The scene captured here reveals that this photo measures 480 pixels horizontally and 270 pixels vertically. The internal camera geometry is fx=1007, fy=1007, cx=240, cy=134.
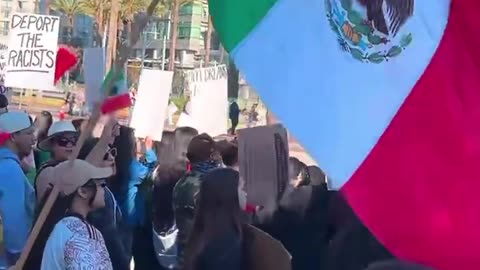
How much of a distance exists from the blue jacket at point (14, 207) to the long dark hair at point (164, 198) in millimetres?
833

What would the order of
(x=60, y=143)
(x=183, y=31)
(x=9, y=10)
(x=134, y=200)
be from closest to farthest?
(x=60, y=143)
(x=134, y=200)
(x=9, y=10)
(x=183, y=31)

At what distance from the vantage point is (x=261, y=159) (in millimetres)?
4754

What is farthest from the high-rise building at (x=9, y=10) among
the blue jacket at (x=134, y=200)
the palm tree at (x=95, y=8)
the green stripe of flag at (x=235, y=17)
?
the green stripe of flag at (x=235, y=17)

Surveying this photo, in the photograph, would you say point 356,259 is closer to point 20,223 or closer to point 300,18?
point 300,18

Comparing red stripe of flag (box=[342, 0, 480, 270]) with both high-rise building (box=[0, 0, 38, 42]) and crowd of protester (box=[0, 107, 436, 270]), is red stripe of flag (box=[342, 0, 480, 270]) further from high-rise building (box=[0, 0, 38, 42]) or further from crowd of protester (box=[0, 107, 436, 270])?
high-rise building (box=[0, 0, 38, 42])

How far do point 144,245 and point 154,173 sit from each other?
439 millimetres

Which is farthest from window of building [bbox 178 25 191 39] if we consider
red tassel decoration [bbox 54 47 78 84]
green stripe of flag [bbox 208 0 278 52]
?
green stripe of flag [bbox 208 0 278 52]

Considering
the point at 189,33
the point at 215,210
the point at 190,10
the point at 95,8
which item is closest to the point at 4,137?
the point at 215,210

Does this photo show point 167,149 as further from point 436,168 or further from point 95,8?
point 95,8

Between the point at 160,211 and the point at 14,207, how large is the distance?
40.0 inches

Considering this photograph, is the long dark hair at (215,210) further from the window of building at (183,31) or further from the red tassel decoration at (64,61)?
the window of building at (183,31)

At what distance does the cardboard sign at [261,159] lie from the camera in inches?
187

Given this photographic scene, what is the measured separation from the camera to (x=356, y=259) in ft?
13.8

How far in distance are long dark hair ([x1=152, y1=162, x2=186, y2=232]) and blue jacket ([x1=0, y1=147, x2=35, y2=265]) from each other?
0.83 m
